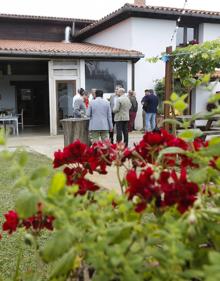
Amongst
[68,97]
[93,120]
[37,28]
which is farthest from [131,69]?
[93,120]

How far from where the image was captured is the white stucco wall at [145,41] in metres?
16.2

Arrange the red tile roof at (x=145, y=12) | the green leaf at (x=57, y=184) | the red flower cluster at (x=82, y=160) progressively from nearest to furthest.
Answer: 1. the green leaf at (x=57, y=184)
2. the red flower cluster at (x=82, y=160)
3. the red tile roof at (x=145, y=12)

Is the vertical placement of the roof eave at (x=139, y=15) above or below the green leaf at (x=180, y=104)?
above

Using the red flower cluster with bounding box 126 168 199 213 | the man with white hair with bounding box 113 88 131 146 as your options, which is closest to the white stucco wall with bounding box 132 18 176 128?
the man with white hair with bounding box 113 88 131 146

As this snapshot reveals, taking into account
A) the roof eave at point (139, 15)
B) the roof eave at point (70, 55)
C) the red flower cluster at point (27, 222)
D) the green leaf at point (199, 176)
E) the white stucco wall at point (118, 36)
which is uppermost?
the roof eave at point (139, 15)

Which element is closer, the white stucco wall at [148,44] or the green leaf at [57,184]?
the green leaf at [57,184]

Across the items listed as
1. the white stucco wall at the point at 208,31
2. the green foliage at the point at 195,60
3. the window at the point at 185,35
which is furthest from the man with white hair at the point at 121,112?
the white stucco wall at the point at 208,31

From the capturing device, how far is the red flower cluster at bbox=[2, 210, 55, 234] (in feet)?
4.84

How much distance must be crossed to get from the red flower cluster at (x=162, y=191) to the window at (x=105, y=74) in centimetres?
1512

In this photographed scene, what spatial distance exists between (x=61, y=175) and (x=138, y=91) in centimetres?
1566

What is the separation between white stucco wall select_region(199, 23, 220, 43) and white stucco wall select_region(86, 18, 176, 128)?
1.58m

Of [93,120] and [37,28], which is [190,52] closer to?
[93,120]

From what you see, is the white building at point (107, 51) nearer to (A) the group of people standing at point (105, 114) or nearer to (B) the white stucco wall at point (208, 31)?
(B) the white stucco wall at point (208, 31)

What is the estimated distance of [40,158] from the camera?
9266 mm
